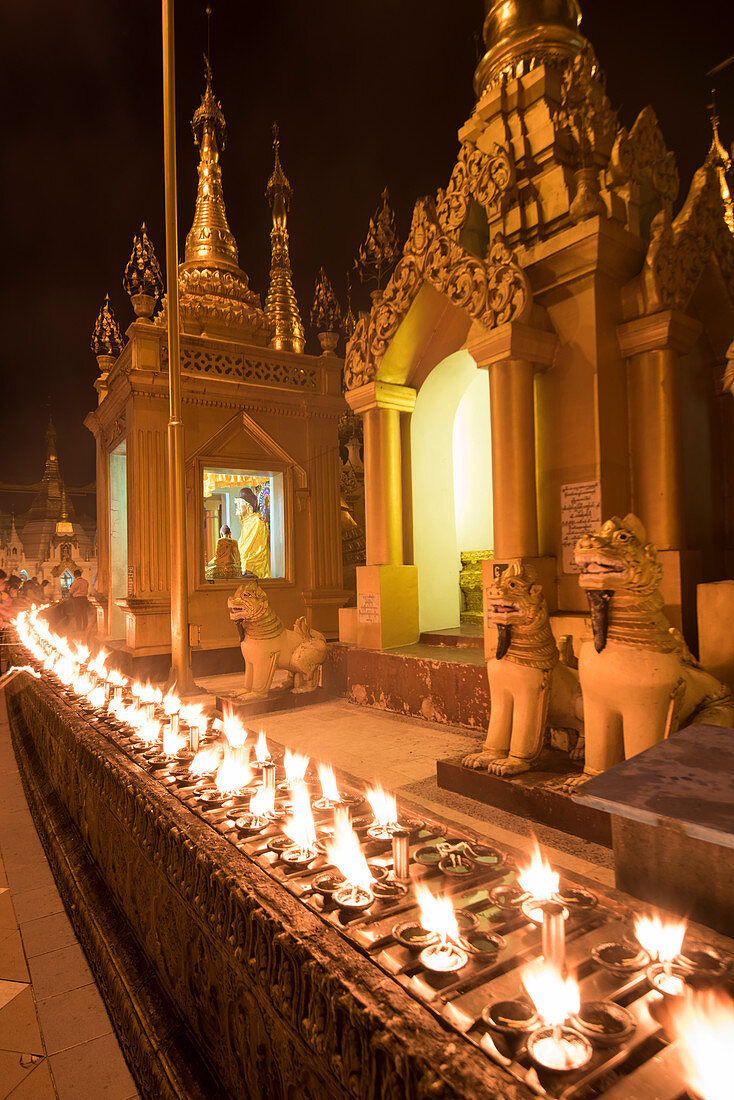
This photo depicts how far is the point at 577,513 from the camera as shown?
17.8ft

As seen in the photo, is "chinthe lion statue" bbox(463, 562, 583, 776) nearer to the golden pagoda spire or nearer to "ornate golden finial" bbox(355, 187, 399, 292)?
"ornate golden finial" bbox(355, 187, 399, 292)

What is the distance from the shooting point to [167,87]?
6473 mm

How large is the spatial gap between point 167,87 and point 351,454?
10.2m

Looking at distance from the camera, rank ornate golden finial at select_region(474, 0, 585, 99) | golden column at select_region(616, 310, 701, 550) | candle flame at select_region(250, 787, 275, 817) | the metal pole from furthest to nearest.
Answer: ornate golden finial at select_region(474, 0, 585, 99) → the metal pole → golden column at select_region(616, 310, 701, 550) → candle flame at select_region(250, 787, 275, 817)

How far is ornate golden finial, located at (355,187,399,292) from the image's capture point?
326 inches

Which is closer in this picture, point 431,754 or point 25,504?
point 431,754

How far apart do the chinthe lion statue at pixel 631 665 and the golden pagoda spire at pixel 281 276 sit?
42.4ft

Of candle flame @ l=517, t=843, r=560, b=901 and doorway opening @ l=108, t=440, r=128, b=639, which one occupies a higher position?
doorway opening @ l=108, t=440, r=128, b=639

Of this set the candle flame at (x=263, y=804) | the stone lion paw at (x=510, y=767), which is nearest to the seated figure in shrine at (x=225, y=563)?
the stone lion paw at (x=510, y=767)

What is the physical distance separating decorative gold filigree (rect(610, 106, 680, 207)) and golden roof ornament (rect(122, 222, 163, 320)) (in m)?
6.52

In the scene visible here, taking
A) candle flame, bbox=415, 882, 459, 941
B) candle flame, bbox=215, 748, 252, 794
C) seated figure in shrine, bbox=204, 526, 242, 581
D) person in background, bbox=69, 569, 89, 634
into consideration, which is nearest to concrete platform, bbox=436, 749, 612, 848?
candle flame, bbox=215, 748, 252, 794

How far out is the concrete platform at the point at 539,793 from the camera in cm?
323

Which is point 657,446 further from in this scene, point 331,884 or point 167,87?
point 167,87

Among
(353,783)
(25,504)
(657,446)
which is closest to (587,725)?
(353,783)
